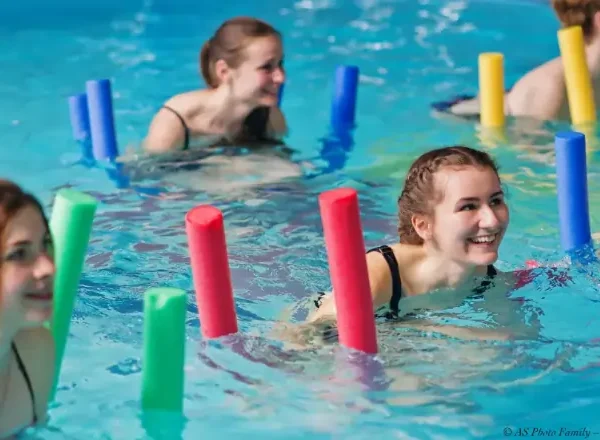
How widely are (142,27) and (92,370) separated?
5.42 meters

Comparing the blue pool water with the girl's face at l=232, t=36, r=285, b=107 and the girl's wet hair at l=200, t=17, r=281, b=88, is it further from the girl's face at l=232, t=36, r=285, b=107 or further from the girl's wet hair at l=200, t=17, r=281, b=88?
the girl's wet hair at l=200, t=17, r=281, b=88

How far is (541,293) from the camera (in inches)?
159

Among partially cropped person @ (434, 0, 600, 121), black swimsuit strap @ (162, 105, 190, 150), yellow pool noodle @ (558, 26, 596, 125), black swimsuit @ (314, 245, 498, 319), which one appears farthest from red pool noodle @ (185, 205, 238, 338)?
partially cropped person @ (434, 0, 600, 121)

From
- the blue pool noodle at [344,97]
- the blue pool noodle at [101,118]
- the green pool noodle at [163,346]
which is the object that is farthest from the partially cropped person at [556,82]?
the green pool noodle at [163,346]

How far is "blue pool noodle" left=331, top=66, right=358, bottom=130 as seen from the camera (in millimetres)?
5758

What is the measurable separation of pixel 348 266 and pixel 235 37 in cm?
273

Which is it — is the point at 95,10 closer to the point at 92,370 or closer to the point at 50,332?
the point at 92,370

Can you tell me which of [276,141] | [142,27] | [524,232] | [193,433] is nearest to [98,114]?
[276,141]

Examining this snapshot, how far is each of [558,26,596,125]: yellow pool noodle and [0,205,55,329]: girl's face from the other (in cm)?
310

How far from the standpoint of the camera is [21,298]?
261 cm

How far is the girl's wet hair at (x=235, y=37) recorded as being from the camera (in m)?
5.40

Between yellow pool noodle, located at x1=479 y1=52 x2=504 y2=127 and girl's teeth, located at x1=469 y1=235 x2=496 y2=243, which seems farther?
yellow pool noodle, located at x1=479 y1=52 x2=504 y2=127

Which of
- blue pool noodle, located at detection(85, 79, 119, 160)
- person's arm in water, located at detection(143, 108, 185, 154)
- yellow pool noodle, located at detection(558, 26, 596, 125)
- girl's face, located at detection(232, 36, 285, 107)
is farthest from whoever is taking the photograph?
person's arm in water, located at detection(143, 108, 185, 154)

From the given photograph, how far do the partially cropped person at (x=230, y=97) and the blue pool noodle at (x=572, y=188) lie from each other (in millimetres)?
1747
